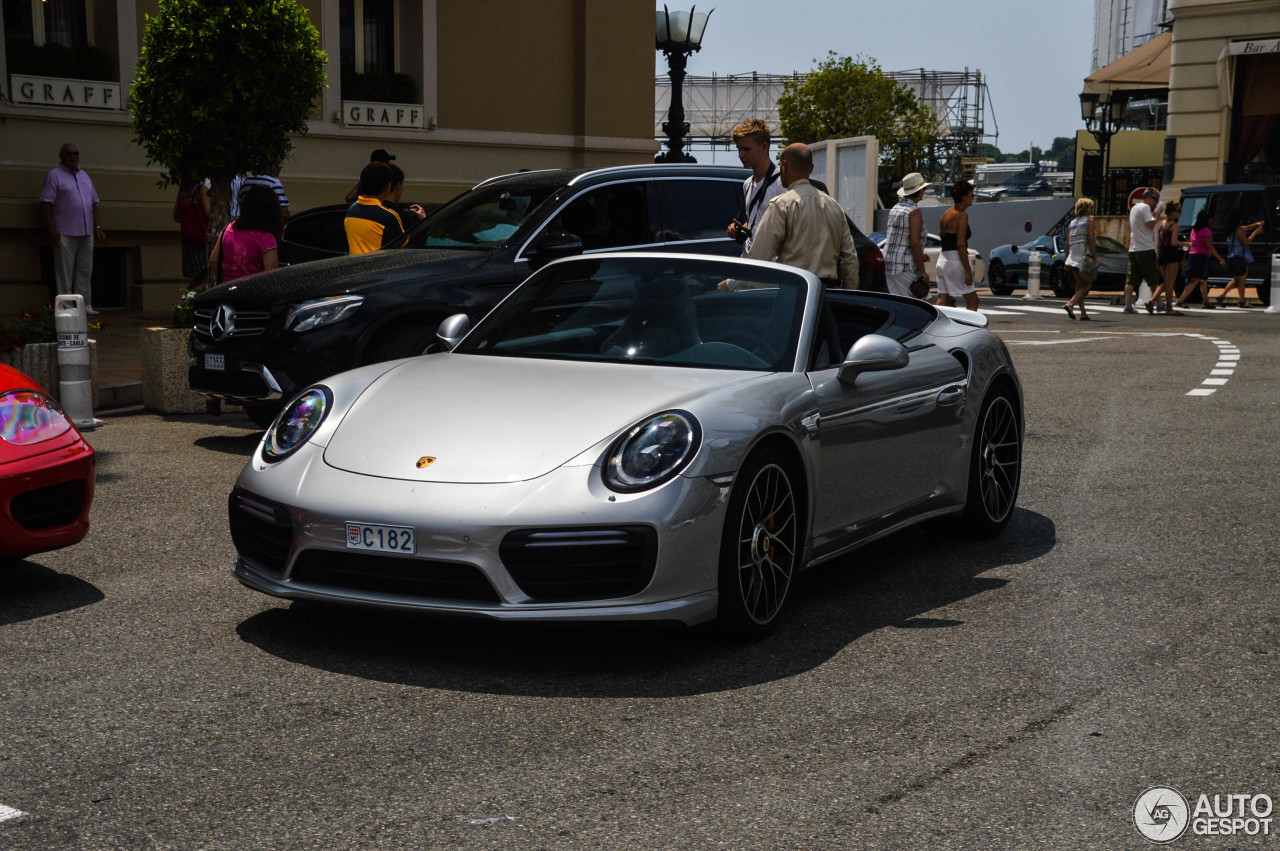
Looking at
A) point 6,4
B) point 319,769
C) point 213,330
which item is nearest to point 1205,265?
point 6,4

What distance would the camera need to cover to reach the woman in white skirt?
494 inches

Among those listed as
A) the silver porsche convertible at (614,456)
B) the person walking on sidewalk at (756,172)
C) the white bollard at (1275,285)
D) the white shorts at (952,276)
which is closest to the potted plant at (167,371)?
the person walking on sidewalk at (756,172)

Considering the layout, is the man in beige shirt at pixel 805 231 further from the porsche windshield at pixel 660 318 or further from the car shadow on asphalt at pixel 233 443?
the car shadow on asphalt at pixel 233 443

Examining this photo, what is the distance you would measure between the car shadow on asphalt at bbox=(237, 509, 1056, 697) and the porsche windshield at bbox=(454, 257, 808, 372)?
38.9 inches

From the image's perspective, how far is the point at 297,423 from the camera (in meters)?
5.22

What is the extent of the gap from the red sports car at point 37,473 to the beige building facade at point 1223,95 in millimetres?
32318

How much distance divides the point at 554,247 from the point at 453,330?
3.14m

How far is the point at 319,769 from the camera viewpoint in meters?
3.72

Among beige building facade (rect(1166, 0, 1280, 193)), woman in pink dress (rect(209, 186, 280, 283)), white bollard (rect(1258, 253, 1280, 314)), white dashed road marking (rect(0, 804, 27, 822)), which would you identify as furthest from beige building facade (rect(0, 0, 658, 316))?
white dashed road marking (rect(0, 804, 27, 822))

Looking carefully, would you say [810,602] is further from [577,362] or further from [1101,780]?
[1101,780]

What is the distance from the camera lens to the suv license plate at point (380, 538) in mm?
4477

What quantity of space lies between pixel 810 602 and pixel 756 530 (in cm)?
79

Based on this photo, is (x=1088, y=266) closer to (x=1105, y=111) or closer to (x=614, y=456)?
(x=614, y=456)

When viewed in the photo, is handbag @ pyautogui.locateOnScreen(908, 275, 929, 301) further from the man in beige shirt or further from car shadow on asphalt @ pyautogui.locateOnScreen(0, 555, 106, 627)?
car shadow on asphalt @ pyautogui.locateOnScreen(0, 555, 106, 627)
